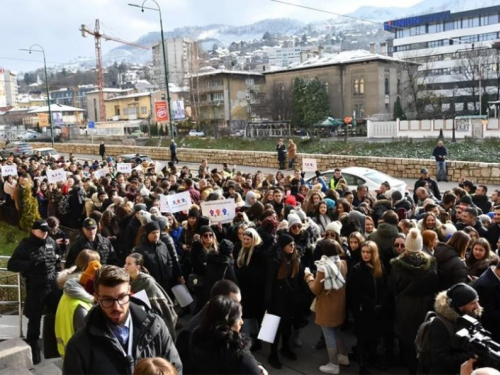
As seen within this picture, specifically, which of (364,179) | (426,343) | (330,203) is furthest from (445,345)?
(364,179)

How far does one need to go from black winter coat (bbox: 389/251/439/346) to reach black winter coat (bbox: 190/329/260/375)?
2684 mm

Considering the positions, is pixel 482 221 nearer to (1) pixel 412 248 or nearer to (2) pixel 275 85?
(1) pixel 412 248

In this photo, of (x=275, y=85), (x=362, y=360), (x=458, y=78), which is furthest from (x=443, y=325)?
(x=458, y=78)

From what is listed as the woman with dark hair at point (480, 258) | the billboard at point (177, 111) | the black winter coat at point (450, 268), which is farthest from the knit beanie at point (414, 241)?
the billboard at point (177, 111)

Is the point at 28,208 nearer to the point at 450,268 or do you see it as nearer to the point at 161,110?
the point at 450,268

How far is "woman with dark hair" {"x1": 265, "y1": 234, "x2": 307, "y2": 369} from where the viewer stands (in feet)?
19.9

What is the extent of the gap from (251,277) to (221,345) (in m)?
3.14

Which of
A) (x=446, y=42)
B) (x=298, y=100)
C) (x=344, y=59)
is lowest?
(x=298, y=100)

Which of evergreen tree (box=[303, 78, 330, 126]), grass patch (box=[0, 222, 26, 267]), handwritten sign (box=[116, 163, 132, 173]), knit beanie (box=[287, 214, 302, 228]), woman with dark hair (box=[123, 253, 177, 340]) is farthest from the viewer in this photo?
evergreen tree (box=[303, 78, 330, 126])

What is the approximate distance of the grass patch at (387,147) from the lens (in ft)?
86.3

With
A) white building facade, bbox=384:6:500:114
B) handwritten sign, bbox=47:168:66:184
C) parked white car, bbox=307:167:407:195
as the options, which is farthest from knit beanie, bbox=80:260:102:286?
white building facade, bbox=384:6:500:114

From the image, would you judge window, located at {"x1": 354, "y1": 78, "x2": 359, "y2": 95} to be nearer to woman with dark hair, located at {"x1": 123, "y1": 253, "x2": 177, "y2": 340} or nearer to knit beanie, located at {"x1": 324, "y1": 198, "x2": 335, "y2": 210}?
knit beanie, located at {"x1": 324, "y1": 198, "x2": 335, "y2": 210}

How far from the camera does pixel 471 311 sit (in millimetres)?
3879

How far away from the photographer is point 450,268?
552cm
